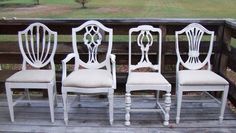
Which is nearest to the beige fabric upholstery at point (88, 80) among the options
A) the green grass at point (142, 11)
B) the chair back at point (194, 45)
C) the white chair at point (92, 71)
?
the white chair at point (92, 71)

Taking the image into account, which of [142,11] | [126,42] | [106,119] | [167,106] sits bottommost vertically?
[142,11]

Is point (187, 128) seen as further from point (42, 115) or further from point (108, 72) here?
point (42, 115)

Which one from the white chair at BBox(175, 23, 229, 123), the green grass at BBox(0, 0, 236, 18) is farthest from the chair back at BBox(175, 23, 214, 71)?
the green grass at BBox(0, 0, 236, 18)

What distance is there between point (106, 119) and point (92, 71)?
0.48 metres

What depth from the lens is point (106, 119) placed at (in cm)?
318

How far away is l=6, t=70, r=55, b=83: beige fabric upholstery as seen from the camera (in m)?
2.98

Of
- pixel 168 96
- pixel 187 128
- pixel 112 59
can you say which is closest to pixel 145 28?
pixel 112 59

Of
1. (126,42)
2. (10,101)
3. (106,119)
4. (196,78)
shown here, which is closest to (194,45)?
(196,78)

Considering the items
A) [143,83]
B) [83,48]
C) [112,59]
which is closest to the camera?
[143,83]

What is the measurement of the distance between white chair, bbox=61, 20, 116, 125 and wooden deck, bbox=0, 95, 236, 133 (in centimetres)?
15

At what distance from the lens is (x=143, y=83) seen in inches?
115

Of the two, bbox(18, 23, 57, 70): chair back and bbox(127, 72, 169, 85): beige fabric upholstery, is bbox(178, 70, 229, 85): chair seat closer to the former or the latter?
bbox(127, 72, 169, 85): beige fabric upholstery

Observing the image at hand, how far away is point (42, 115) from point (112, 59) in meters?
0.90

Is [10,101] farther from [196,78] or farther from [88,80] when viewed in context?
[196,78]
